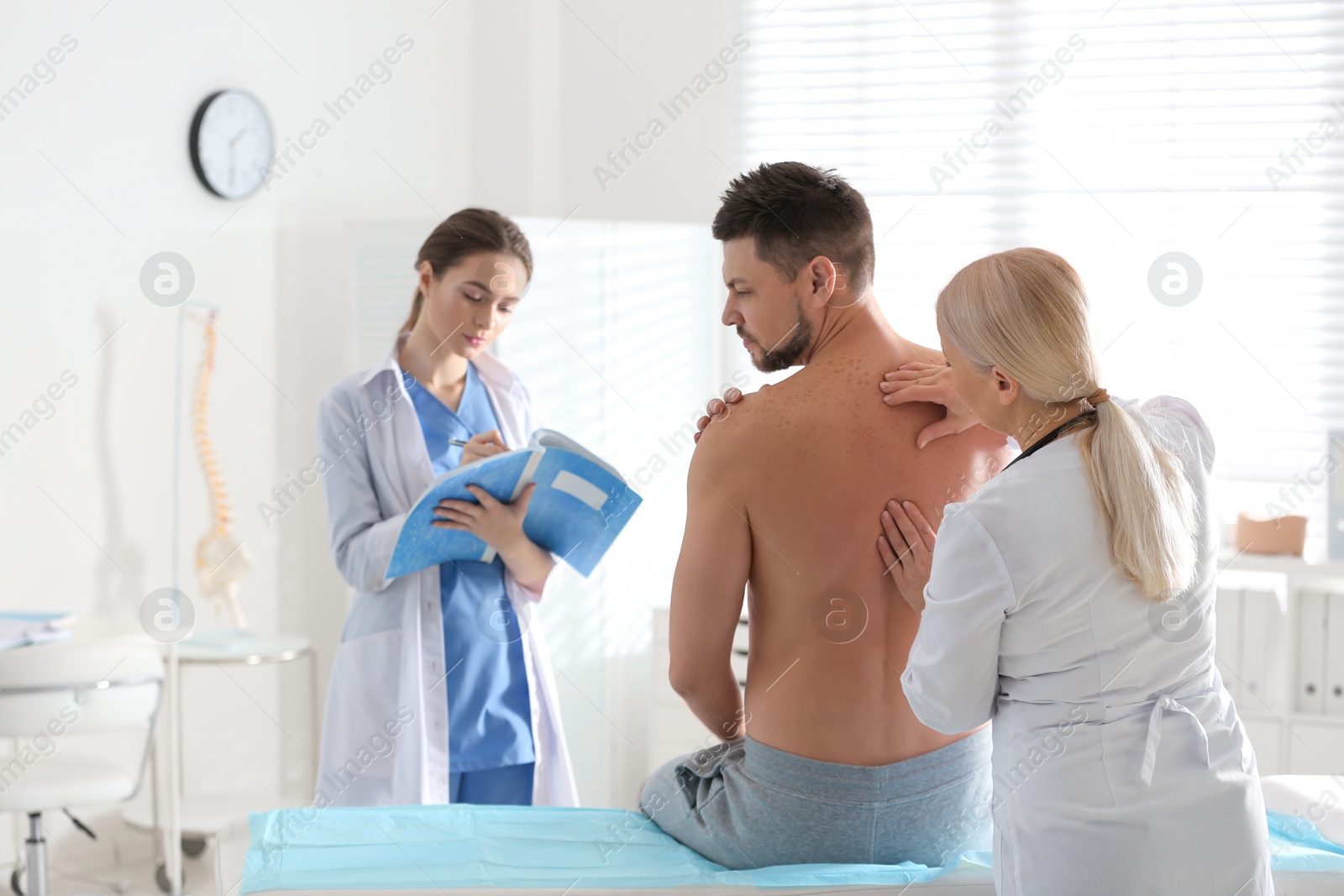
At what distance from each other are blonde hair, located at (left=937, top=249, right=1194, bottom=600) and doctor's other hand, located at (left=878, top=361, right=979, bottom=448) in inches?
7.0

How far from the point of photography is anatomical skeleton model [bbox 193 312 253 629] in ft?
10.6

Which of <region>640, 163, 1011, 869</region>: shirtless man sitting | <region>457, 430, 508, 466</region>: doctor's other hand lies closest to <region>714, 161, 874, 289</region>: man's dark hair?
<region>640, 163, 1011, 869</region>: shirtless man sitting

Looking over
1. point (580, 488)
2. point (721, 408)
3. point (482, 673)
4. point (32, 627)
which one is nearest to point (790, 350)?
point (721, 408)

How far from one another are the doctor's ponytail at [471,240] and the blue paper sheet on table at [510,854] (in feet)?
3.05

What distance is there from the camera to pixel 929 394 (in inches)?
54.3

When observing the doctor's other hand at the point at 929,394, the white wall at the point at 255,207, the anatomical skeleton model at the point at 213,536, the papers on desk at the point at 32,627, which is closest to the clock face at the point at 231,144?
the white wall at the point at 255,207

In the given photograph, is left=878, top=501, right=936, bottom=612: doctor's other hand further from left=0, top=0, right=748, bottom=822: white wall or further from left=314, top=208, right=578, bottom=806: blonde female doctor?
left=0, top=0, right=748, bottom=822: white wall

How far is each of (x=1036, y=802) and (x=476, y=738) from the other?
1.06 metres

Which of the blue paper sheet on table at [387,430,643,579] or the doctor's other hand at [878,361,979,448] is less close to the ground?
the doctor's other hand at [878,361,979,448]

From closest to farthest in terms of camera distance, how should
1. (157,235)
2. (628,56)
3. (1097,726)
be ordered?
1. (1097,726)
2. (157,235)
3. (628,56)

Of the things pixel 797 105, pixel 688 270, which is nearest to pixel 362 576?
pixel 688 270

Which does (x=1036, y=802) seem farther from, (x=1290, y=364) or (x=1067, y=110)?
(x=1067, y=110)

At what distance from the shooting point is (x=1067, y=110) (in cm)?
346

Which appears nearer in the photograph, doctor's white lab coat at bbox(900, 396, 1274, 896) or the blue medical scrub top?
doctor's white lab coat at bbox(900, 396, 1274, 896)
